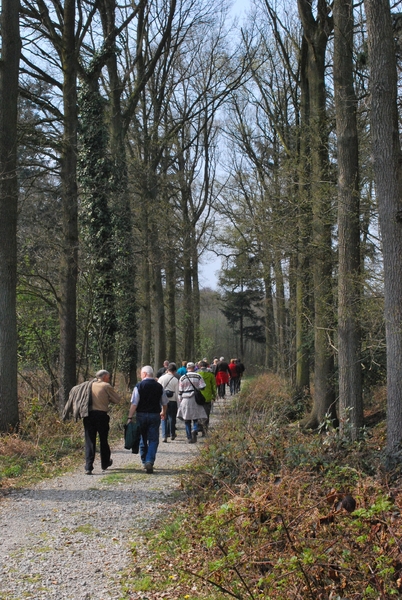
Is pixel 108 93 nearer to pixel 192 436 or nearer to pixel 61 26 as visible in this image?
pixel 61 26

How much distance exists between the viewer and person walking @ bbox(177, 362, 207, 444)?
47.9ft

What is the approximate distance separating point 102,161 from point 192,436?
8.98m

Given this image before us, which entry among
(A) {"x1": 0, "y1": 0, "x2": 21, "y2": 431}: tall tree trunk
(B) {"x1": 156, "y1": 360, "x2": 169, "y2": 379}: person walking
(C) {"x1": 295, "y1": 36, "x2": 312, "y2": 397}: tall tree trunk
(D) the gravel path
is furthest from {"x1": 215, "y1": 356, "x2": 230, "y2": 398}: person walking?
(D) the gravel path

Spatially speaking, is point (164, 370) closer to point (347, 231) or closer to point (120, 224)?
point (120, 224)

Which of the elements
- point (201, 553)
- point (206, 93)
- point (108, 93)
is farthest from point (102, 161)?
Answer: point (201, 553)

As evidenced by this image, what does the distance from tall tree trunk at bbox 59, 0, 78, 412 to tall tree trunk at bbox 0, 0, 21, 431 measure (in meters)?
2.63

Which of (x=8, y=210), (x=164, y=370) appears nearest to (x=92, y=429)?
(x=8, y=210)

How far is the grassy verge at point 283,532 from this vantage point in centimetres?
470

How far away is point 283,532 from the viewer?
562 cm

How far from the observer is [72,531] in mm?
7289

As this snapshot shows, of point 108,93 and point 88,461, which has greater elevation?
point 108,93

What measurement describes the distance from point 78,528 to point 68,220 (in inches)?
370

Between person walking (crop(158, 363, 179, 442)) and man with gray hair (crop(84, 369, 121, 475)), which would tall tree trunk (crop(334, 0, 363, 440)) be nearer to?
man with gray hair (crop(84, 369, 121, 475))

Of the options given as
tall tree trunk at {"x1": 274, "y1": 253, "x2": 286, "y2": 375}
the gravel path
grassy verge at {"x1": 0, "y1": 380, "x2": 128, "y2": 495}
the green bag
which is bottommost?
the gravel path
